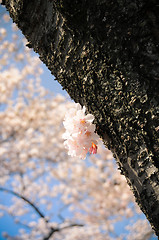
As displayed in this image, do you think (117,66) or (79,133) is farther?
(79,133)

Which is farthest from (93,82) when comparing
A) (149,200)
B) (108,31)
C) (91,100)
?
(149,200)

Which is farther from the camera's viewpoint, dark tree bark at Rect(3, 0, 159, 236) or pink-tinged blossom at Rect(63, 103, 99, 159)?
pink-tinged blossom at Rect(63, 103, 99, 159)

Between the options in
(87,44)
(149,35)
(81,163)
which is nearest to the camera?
(149,35)

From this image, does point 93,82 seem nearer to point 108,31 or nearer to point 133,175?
point 108,31
